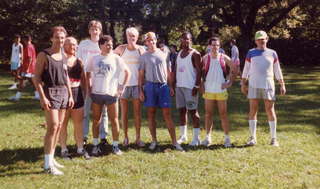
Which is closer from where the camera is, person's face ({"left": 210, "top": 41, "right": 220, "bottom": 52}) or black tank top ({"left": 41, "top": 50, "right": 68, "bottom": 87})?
black tank top ({"left": 41, "top": 50, "right": 68, "bottom": 87})

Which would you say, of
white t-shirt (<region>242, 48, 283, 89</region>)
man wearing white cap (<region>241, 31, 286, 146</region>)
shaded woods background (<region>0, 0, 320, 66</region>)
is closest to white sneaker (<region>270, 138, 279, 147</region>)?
man wearing white cap (<region>241, 31, 286, 146</region>)

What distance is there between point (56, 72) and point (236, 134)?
13.7 ft

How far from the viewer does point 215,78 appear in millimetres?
6430

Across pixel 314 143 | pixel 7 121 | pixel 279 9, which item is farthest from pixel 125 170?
pixel 279 9

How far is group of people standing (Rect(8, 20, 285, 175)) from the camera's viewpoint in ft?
16.4

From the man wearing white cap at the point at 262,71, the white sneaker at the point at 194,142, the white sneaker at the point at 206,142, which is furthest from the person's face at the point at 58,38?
the man wearing white cap at the point at 262,71

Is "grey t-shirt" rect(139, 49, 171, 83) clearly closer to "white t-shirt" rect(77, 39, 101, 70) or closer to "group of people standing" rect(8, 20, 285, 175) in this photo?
"group of people standing" rect(8, 20, 285, 175)

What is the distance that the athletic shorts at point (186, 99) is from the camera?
6379 millimetres

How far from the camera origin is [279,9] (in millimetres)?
25484

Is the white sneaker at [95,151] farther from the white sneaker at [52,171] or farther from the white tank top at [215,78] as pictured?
the white tank top at [215,78]

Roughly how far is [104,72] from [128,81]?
27.1 inches

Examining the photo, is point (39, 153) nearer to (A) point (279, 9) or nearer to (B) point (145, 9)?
(B) point (145, 9)

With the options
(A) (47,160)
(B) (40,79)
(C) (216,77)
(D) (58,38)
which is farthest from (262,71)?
(A) (47,160)

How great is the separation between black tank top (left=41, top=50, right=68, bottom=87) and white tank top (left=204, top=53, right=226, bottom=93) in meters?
2.61
